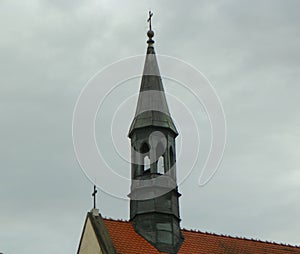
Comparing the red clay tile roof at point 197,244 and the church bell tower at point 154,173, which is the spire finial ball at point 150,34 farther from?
the red clay tile roof at point 197,244

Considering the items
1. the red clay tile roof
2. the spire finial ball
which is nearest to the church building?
the red clay tile roof

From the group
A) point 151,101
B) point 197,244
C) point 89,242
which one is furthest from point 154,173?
point 151,101

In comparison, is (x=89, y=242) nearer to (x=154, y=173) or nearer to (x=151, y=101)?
(x=154, y=173)

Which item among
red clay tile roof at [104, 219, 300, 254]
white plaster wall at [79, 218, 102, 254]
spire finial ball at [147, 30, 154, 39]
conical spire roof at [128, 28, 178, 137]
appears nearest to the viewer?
white plaster wall at [79, 218, 102, 254]

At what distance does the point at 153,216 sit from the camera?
43.8 metres

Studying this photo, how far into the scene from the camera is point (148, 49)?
51.1 m

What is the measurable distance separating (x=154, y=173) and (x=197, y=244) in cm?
481

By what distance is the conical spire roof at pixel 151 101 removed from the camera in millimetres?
46875

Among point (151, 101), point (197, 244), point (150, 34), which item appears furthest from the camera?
point (150, 34)

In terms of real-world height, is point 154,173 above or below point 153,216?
above

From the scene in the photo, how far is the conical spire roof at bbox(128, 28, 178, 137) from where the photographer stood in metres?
46.9

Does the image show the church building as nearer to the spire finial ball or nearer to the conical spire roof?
the conical spire roof

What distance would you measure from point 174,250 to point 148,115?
8.70 m

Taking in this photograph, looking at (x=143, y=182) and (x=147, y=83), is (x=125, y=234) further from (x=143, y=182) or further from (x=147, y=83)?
(x=147, y=83)
